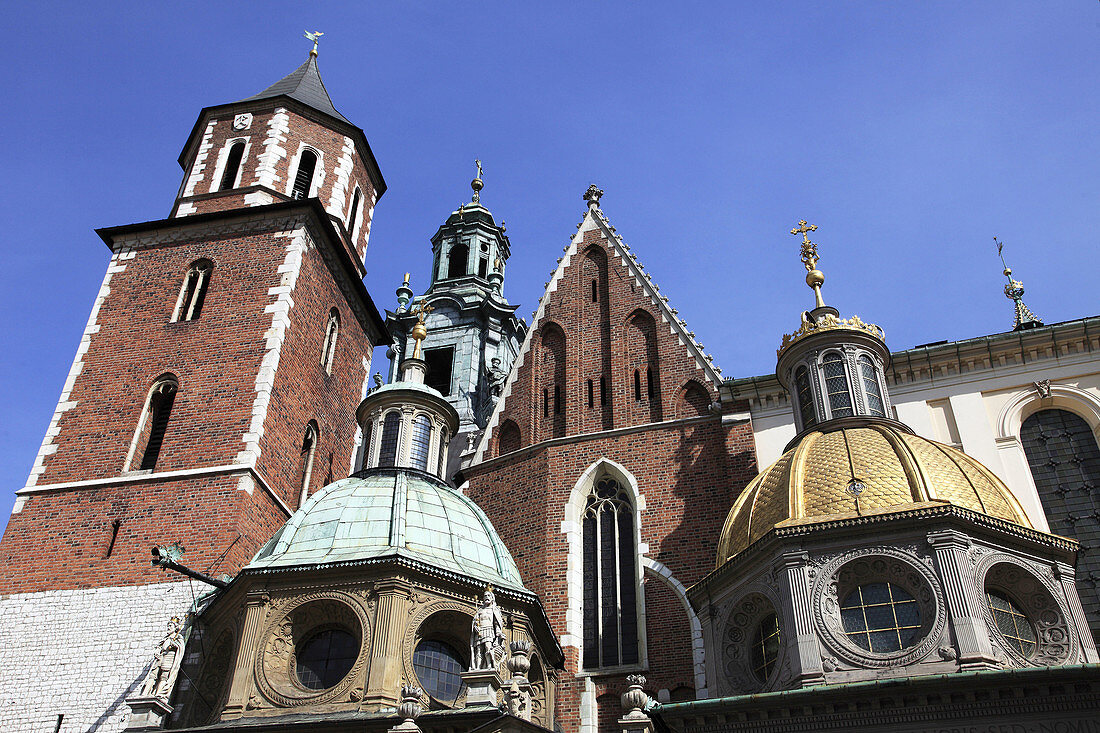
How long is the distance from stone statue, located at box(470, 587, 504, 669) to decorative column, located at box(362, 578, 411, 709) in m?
1.01

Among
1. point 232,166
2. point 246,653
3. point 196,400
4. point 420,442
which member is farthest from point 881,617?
point 232,166

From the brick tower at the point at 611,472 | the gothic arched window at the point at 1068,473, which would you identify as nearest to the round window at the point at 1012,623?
the gothic arched window at the point at 1068,473

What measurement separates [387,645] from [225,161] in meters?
15.0

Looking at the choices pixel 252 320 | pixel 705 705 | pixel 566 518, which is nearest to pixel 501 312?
pixel 252 320

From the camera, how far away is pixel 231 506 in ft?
59.8

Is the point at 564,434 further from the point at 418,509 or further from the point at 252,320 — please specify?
the point at 252,320

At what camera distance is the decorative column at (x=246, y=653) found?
13836mm

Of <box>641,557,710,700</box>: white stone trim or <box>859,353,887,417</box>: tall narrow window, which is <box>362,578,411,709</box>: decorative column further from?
<box>859,353,887,417</box>: tall narrow window

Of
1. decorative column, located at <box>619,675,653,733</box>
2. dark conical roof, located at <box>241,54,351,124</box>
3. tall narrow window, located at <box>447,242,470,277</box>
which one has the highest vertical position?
tall narrow window, located at <box>447,242,470,277</box>

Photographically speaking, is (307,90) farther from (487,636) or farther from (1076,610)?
(1076,610)

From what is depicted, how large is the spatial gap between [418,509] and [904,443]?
24.7 feet

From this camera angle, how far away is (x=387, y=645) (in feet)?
46.1

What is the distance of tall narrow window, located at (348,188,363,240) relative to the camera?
2619cm

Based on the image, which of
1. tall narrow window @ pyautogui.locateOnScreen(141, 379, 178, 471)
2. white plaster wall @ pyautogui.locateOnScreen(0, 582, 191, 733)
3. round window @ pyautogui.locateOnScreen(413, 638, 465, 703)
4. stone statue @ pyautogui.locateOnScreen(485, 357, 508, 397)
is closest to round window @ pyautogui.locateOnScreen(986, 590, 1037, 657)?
round window @ pyautogui.locateOnScreen(413, 638, 465, 703)
